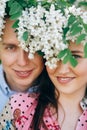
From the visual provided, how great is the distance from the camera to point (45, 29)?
7.46 feet

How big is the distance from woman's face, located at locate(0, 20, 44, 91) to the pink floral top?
0.11 metres

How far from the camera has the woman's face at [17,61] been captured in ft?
8.68

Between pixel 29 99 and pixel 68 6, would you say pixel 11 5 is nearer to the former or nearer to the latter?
pixel 68 6

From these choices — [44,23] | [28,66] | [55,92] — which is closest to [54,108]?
[55,92]

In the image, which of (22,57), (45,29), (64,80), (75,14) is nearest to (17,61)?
(22,57)

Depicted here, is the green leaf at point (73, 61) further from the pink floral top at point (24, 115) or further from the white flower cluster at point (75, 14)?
the pink floral top at point (24, 115)

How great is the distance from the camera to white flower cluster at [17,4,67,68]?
224 cm

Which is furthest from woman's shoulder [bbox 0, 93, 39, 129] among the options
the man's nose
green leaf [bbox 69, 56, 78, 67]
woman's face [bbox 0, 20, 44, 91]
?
green leaf [bbox 69, 56, 78, 67]

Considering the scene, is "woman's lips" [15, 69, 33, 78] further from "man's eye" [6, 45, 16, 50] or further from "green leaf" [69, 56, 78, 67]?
"green leaf" [69, 56, 78, 67]

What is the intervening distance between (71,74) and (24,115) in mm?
408

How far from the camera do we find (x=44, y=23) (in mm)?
2281

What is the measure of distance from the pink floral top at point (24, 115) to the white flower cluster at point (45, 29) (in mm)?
410

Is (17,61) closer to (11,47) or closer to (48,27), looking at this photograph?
(11,47)

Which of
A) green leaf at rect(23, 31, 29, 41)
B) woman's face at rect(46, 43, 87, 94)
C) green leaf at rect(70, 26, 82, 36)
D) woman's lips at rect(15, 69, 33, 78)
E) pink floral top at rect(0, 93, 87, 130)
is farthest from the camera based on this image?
woman's lips at rect(15, 69, 33, 78)
